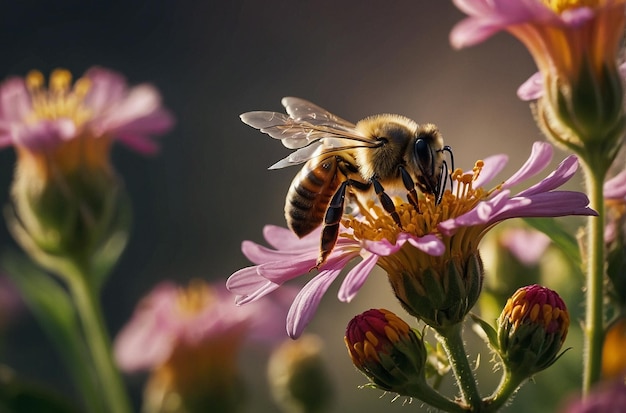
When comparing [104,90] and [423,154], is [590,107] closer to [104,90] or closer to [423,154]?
[423,154]

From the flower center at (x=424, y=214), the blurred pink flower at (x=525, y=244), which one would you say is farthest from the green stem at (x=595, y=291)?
the blurred pink flower at (x=525, y=244)

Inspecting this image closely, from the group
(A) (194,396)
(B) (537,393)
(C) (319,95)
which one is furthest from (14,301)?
(C) (319,95)

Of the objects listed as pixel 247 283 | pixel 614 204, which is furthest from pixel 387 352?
pixel 614 204

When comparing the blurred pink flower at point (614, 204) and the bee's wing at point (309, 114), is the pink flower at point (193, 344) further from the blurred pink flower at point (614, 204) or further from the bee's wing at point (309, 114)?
the blurred pink flower at point (614, 204)

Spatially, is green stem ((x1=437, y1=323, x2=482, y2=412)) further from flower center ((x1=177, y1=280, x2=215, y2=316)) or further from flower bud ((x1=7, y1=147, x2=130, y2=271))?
flower center ((x1=177, y1=280, x2=215, y2=316))

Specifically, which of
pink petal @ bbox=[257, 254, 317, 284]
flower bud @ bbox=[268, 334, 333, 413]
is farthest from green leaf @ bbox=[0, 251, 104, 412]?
pink petal @ bbox=[257, 254, 317, 284]
